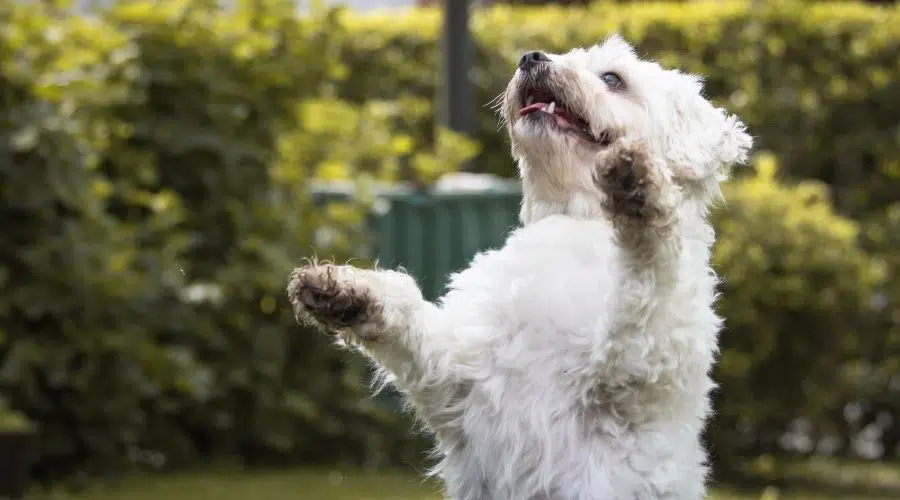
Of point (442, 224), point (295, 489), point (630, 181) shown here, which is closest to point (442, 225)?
point (442, 224)

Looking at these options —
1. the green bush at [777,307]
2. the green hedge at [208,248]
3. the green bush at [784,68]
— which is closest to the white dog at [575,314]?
the green hedge at [208,248]

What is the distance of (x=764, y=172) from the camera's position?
8.62 m

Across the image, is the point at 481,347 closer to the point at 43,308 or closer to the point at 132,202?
the point at 43,308

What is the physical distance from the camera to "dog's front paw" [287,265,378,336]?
354 cm

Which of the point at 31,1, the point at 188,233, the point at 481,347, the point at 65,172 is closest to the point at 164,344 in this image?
the point at 188,233

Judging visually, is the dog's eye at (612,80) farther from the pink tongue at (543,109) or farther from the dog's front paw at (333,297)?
the dog's front paw at (333,297)

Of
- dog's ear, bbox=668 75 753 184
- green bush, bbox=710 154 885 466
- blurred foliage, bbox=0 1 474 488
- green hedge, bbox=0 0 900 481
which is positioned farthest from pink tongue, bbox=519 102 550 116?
green bush, bbox=710 154 885 466

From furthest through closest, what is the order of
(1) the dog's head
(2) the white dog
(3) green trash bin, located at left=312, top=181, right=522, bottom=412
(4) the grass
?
(3) green trash bin, located at left=312, top=181, right=522, bottom=412, (4) the grass, (1) the dog's head, (2) the white dog

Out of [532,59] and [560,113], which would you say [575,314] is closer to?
[560,113]

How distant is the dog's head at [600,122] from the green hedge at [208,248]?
12.1 ft

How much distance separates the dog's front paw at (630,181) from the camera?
10.9 ft

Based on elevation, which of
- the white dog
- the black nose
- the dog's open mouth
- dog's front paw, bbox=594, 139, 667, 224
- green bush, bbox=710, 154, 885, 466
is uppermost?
the black nose

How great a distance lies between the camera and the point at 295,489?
24.9ft

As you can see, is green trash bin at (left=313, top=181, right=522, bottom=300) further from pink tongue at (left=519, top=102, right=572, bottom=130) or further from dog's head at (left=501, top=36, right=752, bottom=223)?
pink tongue at (left=519, top=102, right=572, bottom=130)
